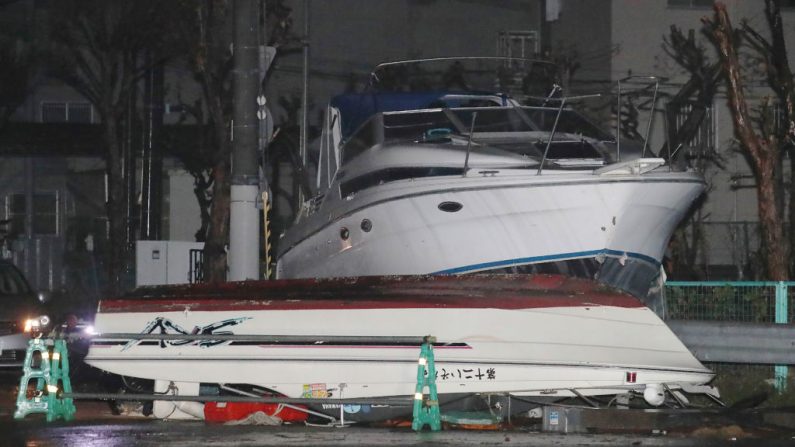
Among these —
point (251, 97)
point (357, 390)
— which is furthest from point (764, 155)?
point (357, 390)

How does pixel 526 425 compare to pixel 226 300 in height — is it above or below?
below

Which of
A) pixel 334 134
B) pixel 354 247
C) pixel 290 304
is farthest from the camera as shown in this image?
pixel 334 134

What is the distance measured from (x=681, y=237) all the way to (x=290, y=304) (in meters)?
14.1

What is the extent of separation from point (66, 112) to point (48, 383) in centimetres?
2761

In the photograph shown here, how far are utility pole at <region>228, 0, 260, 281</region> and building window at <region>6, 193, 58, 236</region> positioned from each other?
25.3 m

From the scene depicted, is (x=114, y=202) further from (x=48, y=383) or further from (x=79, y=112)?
(x=48, y=383)

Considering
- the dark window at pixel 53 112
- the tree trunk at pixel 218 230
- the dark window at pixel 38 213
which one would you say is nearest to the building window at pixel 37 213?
the dark window at pixel 38 213

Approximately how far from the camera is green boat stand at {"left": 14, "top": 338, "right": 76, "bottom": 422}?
38.2 ft

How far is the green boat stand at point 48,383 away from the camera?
38.2ft

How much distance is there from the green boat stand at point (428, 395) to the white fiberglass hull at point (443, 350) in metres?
0.25

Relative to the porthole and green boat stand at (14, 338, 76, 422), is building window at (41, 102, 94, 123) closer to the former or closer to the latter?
the porthole

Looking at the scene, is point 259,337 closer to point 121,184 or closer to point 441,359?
point 441,359

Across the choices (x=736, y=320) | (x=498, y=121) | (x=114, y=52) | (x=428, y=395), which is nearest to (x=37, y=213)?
(x=114, y=52)

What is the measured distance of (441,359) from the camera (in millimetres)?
10875
